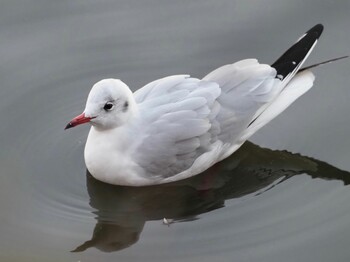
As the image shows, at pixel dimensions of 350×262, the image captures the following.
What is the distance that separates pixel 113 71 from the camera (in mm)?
7668

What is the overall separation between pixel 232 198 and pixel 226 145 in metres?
0.44

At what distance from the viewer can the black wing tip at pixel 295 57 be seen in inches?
276

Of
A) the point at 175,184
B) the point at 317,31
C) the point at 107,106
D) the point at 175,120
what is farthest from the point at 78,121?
the point at 317,31

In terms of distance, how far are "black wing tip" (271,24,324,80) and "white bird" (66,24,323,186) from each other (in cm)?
5

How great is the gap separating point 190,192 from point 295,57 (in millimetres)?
1425

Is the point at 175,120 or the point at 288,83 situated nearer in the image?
the point at 175,120

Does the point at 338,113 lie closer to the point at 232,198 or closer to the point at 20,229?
the point at 232,198

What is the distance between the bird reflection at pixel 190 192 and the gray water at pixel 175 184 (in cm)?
1

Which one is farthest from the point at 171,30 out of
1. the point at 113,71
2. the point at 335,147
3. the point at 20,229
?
the point at 20,229

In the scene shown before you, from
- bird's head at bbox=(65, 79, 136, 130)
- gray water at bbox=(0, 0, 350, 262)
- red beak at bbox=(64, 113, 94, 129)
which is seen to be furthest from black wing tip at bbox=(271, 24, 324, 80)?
red beak at bbox=(64, 113, 94, 129)

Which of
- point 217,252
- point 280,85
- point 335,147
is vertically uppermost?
point 280,85

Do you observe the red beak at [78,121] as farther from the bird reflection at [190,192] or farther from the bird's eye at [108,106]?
the bird reflection at [190,192]

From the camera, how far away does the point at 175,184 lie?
675cm

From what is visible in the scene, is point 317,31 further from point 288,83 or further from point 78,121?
point 78,121
